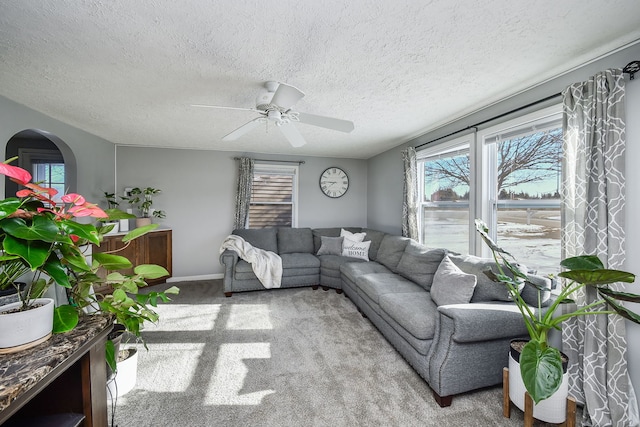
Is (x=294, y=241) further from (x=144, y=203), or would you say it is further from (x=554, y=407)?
(x=554, y=407)

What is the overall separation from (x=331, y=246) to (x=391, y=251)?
1166 mm

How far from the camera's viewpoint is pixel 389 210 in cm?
458

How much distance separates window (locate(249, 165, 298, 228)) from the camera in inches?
196

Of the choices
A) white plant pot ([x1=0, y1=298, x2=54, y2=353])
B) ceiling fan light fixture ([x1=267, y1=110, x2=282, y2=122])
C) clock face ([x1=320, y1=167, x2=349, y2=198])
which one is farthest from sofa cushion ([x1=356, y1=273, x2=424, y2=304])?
clock face ([x1=320, y1=167, x2=349, y2=198])

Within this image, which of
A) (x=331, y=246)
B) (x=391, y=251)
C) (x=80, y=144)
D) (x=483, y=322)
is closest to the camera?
(x=483, y=322)

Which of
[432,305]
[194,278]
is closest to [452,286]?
[432,305]

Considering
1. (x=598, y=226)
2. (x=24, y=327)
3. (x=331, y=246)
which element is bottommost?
(x=331, y=246)

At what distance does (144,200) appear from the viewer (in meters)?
4.41

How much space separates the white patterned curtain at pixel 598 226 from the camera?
158 cm

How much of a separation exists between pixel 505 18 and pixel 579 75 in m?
0.96

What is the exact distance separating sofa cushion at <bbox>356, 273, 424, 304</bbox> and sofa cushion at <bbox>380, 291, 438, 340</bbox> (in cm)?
12

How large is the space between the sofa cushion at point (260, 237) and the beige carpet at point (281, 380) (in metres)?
1.50

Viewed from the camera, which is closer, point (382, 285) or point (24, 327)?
point (24, 327)

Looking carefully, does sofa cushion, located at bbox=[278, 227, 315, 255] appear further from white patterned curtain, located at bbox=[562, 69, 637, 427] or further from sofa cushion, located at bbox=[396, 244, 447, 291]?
white patterned curtain, located at bbox=[562, 69, 637, 427]
